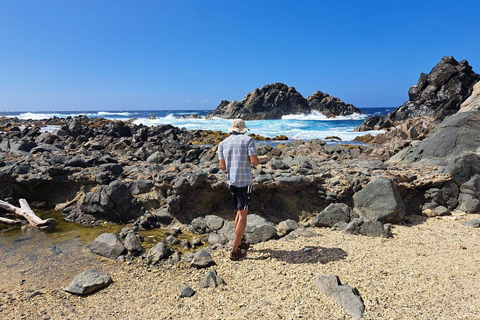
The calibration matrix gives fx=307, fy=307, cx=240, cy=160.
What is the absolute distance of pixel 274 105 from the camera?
78.4 meters

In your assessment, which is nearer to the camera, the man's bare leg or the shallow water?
the shallow water

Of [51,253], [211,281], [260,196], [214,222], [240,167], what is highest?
[240,167]

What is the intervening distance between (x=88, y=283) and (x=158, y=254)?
1.25m

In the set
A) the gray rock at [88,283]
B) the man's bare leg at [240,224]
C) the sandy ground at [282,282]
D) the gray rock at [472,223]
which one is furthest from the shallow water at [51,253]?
the gray rock at [472,223]

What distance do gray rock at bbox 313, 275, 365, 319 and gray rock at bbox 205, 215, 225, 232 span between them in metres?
3.01

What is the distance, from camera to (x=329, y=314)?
342 cm

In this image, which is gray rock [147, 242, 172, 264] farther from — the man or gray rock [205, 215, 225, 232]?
gray rock [205, 215, 225, 232]

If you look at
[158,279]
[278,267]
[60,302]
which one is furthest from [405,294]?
[60,302]

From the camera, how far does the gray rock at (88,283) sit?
13.9ft

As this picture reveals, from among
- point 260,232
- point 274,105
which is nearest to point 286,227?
point 260,232

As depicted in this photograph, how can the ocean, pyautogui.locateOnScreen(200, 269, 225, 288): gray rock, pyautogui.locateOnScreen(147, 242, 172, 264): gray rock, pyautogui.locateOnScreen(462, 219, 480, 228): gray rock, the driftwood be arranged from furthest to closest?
the ocean → the driftwood → pyautogui.locateOnScreen(462, 219, 480, 228): gray rock → pyautogui.locateOnScreen(147, 242, 172, 264): gray rock → pyautogui.locateOnScreen(200, 269, 225, 288): gray rock

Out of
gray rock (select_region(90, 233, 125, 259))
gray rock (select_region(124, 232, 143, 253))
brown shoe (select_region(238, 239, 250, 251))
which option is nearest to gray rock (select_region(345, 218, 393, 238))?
brown shoe (select_region(238, 239, 250, 251))

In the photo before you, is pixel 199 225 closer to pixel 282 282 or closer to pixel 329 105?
pixel 282 282

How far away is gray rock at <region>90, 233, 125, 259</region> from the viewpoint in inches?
218
